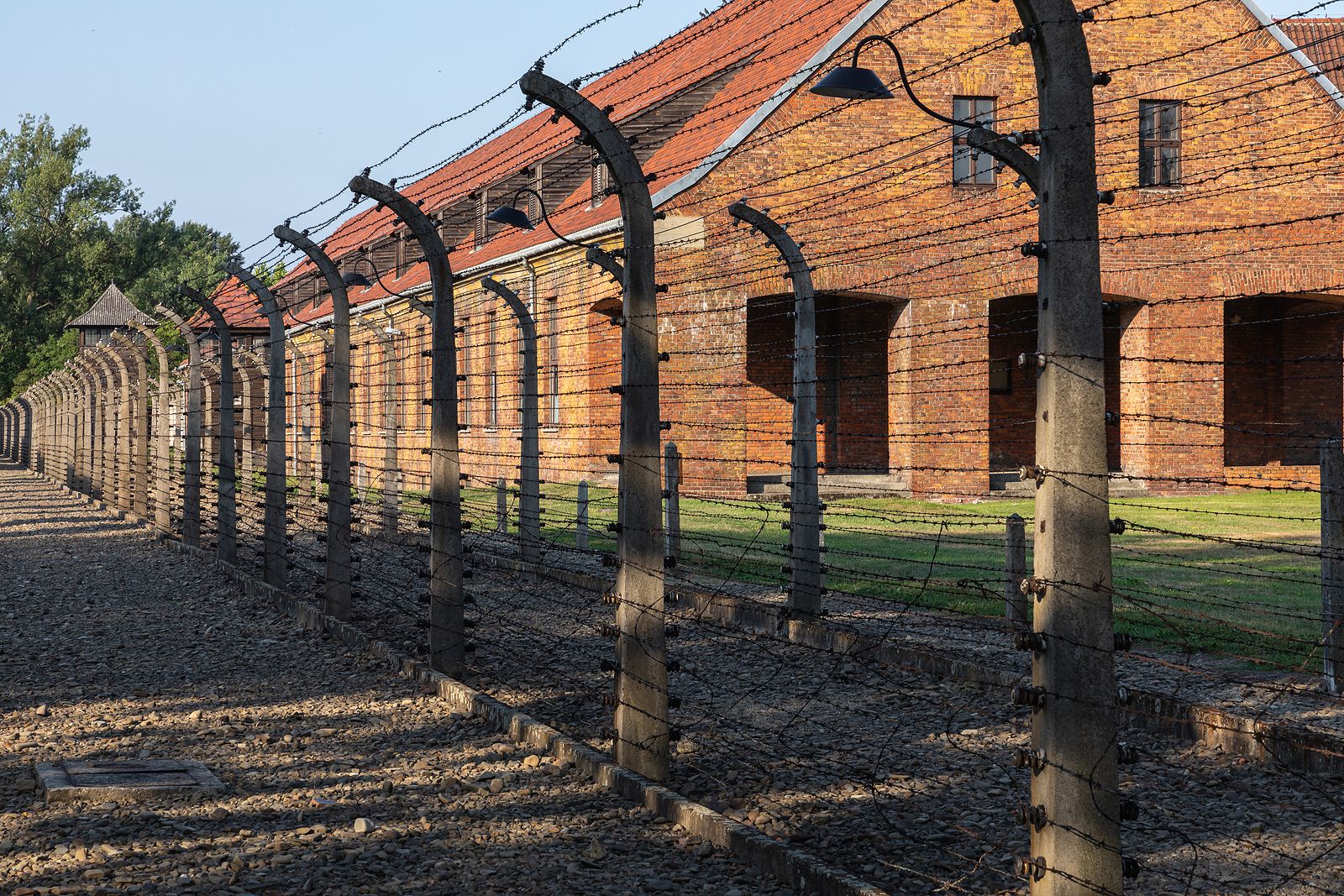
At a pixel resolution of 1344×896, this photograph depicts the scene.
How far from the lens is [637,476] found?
621cm

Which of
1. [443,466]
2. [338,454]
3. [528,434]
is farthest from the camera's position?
[528,434]

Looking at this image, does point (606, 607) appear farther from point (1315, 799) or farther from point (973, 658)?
point (1315, 799)

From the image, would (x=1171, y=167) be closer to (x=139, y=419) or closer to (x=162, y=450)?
(x=162, y=450)

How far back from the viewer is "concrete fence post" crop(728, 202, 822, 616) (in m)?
9.96

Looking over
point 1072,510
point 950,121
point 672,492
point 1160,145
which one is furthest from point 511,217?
point 1160,145

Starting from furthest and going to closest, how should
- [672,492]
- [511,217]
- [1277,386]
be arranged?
[1277,386], [672,492], [511,217]

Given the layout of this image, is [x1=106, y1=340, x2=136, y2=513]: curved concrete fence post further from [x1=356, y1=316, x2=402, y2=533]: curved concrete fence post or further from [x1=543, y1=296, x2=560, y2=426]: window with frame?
[x1=543, y1=296, x2=560, y2=426]: window with frame

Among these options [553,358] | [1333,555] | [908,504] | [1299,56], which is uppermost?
[1299,56]

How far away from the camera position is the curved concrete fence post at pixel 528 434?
12766 mm

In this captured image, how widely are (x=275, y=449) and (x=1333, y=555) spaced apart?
892 centimetres

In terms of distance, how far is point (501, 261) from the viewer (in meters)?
26.9

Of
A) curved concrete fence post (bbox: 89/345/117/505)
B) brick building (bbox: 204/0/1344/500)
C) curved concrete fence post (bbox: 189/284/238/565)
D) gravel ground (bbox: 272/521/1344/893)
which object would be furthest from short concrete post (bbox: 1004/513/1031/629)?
curved concrete fence post (bbox: 89/345/117/505)

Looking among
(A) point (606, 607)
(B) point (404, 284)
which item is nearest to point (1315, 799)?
(A) point (606, 607)

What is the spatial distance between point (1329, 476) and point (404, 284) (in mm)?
28697
